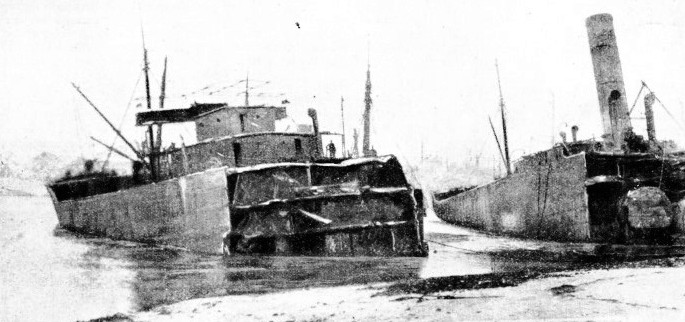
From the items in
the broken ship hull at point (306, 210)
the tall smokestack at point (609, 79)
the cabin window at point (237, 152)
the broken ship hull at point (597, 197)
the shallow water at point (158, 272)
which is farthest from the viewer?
the tall smokestack at point (609, 79)

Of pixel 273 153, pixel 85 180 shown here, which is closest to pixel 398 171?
pixel 273 153

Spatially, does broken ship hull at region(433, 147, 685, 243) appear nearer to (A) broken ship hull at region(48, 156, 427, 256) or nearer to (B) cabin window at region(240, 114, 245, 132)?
(A) broken ship hull at region(48, 156, 427, 256)

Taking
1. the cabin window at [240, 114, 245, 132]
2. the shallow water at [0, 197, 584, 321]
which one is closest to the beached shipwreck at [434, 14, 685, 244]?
the shallow water at [0, 197, 584, 321]

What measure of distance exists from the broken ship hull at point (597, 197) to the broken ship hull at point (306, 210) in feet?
17.6

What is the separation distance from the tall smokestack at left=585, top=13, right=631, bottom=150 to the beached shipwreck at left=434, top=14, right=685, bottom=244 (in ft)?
0.10

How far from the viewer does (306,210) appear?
14.6 meters

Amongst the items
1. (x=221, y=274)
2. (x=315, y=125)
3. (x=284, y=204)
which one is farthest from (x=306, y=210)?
(x=315, y=125)

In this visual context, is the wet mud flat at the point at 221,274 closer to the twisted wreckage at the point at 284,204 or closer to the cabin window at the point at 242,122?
the twisted wreckage at the point at 284,204

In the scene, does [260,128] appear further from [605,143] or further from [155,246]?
[605,143]

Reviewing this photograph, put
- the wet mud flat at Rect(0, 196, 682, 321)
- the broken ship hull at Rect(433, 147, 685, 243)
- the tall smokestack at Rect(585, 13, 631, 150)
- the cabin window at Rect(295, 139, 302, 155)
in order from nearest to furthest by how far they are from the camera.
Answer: the wet mud flat at Rect(0, 196, 682, 321), the broken ship hull at Rect(433, 147, 685, 243), the cabin window at Rect(295, 139, 302, 155), the tall smokestack at Rect(585, 13, 631, 150)

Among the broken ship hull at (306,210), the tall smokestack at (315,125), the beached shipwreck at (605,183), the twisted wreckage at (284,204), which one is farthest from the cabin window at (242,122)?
the beached shipwreck at (605,183)

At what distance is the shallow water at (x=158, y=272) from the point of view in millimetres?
10188

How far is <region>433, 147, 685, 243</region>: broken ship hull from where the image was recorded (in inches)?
601

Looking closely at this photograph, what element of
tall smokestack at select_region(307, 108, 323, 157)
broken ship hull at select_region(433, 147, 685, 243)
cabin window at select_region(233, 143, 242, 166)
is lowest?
broken ship hull at select_region(433, 147, 685, 243)
